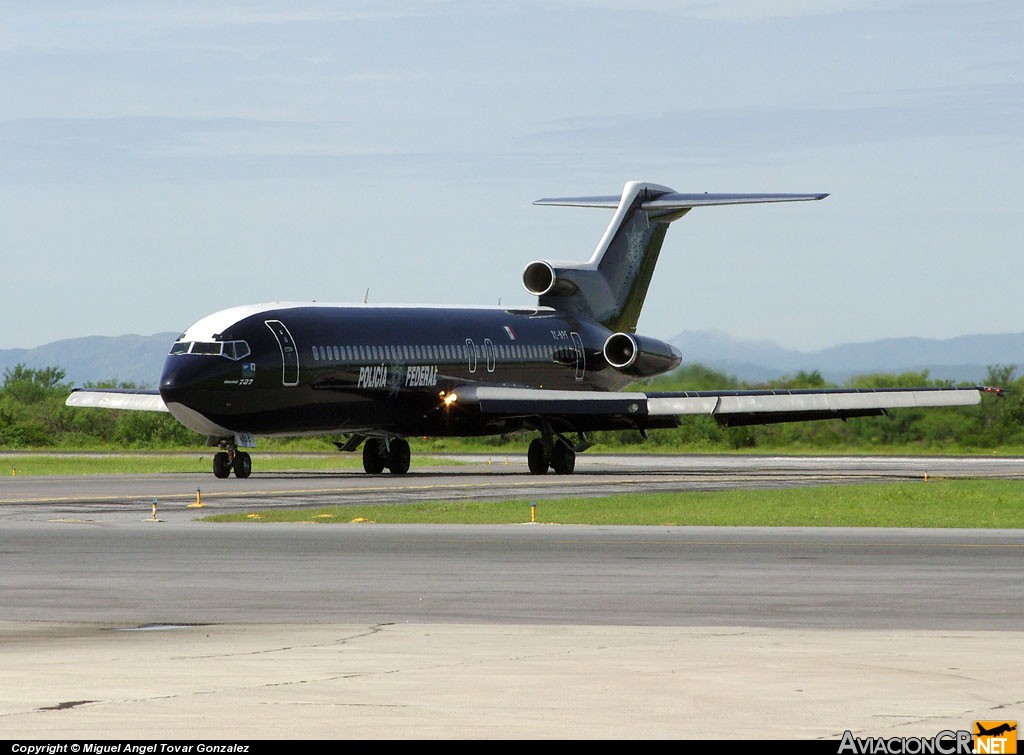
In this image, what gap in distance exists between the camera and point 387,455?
5034 centimetres

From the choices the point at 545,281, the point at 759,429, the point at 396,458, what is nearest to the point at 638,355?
the point at 545,281

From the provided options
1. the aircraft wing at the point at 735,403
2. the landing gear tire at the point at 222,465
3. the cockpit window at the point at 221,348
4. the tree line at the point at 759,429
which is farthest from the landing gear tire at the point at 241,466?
the tree line at the point at 759,429

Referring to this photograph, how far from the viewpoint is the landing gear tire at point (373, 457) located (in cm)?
5044

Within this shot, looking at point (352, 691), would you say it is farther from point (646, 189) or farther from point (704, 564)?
point (646, 189)

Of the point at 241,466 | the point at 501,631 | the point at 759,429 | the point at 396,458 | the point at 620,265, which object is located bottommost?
the point at 501,631

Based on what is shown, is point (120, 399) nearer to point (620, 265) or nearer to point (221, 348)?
point (221, 348)

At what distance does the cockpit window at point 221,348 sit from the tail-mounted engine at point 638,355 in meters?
14.6

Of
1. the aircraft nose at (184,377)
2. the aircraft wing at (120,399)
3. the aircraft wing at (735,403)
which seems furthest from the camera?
the aircraft wing at (120,399)

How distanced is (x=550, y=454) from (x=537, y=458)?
1.24 ft

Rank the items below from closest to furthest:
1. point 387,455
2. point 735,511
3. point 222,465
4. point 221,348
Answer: point 735,511, point 221,348, point 222,465, point 387,455

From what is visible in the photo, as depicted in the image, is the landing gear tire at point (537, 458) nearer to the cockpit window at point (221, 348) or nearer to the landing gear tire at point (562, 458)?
the landing gear tire at point (562, 458)

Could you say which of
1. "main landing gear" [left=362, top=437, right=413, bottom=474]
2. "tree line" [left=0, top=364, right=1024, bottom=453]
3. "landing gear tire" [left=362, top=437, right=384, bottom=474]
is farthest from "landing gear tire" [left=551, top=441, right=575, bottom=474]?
"tree line" [left=0, top=364, right=1024, bottom=453]

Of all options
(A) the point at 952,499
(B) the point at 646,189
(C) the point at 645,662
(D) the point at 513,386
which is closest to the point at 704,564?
(C) the point at 645,662

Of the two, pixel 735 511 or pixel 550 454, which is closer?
pixel 735 511
